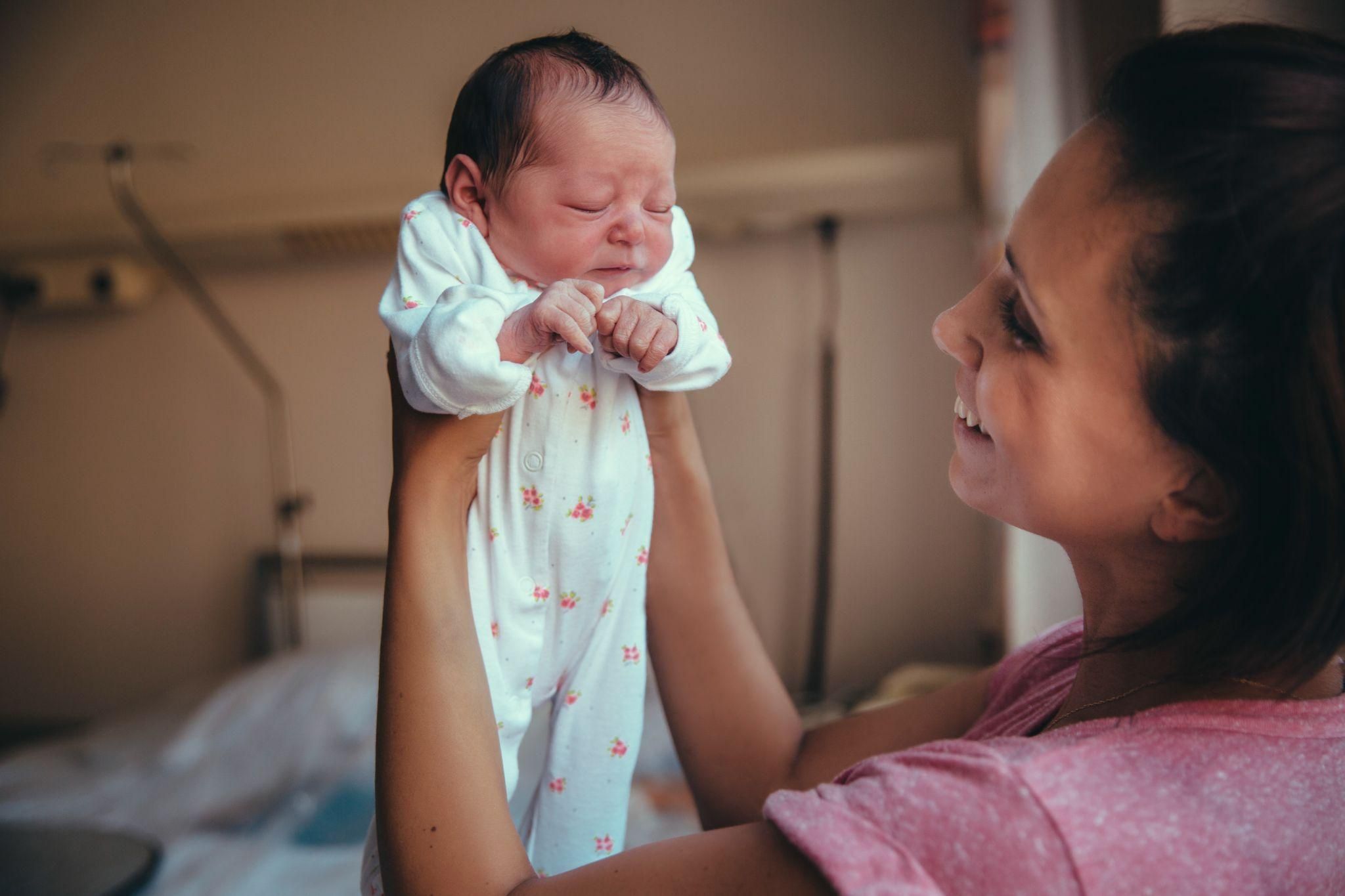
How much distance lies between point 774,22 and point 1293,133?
2139 mm

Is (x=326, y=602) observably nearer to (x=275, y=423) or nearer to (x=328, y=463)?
(x=328, y=463)

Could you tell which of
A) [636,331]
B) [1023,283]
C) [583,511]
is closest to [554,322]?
[636,331]

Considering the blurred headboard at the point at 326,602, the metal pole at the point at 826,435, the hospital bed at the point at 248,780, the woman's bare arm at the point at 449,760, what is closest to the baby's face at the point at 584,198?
the woman's bare arm at the point at 449,760

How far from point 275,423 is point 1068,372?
269 centimetres

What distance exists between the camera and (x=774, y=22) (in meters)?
2.44

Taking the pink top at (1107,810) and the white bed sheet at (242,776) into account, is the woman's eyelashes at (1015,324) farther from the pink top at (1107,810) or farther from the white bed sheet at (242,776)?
the white bed sheet at (242,776)

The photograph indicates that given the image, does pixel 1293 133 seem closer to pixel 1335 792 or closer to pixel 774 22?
pixel 1335 792

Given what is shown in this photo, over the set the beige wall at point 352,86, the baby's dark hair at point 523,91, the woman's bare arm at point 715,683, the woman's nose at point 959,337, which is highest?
the beige wall at point 352,86

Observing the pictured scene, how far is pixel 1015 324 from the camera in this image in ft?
2.01

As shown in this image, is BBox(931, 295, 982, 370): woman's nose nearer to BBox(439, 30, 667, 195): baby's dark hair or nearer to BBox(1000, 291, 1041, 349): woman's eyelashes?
BBox(1000, 291, 1041, 349): woman's eyelashes

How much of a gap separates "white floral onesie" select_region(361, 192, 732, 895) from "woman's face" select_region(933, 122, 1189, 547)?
0.21m

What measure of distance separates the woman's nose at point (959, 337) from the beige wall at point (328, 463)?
1.88m

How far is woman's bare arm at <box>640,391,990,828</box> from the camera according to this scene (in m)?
0.82

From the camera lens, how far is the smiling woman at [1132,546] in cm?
50
